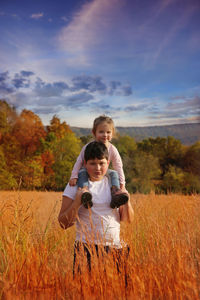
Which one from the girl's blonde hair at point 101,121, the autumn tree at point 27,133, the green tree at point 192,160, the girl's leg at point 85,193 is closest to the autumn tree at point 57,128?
the autumn tree at point 27,133

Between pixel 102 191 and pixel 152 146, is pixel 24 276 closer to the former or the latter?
pixel 102 191

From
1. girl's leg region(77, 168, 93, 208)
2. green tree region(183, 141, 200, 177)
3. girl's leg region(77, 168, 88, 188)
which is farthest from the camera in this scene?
green tree region(183, 141, 200, 177)

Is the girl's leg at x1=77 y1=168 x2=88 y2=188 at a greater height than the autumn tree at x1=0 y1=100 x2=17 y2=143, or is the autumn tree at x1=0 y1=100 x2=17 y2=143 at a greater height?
the autumn tree at x1=0 y1=100 x2=17 y2=143

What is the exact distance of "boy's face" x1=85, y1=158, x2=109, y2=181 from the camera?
2.49 metres

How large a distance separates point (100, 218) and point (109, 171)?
550 mm

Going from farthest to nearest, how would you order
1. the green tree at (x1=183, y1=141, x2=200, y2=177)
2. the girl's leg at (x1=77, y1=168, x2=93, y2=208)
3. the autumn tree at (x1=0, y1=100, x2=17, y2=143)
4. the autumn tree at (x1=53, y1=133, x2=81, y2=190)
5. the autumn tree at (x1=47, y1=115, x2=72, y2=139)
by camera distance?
the green tree at (x1=183, y1=141, x2=200, y2=177)
the autumn tree at (x1=47, y1=115, x2=72, y2=139)
the autumn tree at (x1=53, y1=133, x2=81, y2=190)
the autumn tree at (x1=0, y1=100, x2=17, y2=143)
the girl's leg at (x1=77, y1=168, x2=93, y2=208)

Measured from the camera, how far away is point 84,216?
2408 millimetres

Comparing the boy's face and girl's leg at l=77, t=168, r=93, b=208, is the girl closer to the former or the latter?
girl's leg at l=77, t=168, r=93, b=208

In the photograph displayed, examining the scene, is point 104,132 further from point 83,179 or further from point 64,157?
point 64,157

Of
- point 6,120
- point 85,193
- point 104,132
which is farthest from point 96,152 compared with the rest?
point 6,120

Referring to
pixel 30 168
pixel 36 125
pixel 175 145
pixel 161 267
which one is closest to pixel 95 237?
pixel 161 267

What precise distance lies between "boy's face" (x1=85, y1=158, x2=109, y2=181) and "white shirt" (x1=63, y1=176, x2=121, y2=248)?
0.08 metres

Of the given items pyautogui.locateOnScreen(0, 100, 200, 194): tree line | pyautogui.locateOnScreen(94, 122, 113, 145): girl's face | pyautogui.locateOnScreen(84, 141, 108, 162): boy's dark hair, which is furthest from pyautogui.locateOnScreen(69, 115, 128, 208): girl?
pyautogui.locateOnScreen(0, 100, 200, 194): tree line

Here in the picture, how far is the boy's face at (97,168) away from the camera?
2486 mm
